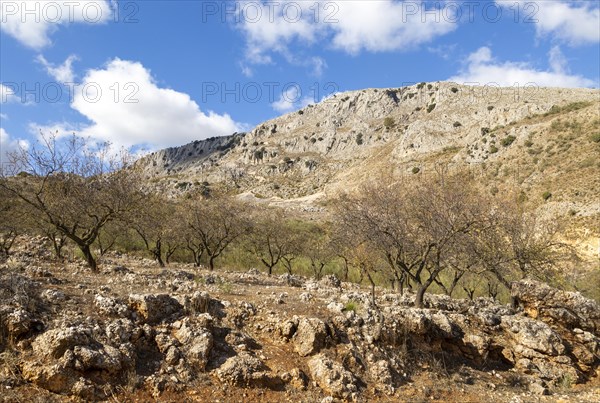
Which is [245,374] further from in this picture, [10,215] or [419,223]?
[10,215]

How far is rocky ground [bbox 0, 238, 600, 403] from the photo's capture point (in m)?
8.33

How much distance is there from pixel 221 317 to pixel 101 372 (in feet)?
11.9

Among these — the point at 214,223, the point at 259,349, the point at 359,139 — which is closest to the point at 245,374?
the point at 259,349

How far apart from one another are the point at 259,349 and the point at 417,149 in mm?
91566

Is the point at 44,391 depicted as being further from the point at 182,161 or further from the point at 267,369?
the point at 182,161

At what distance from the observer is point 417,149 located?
9488 centimetres

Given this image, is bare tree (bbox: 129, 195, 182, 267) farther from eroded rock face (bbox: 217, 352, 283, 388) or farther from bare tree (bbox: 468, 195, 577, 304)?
bare tree (bbox: 468, 195, 577, 304)

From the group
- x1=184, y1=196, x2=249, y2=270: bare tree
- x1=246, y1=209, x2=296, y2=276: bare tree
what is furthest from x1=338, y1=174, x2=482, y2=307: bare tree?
x1=246, y1=209, x2=296, y2=276: bare tree

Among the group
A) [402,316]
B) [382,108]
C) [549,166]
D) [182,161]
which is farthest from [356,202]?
[182,161]

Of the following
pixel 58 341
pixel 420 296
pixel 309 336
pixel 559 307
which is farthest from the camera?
pixel 420 296

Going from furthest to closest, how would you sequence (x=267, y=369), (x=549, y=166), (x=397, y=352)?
(x=549, y=166) < (x=397, y=352) < (x=267, y=369)

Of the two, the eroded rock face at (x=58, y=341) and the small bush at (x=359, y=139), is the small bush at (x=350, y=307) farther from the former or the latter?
the small bush at (x=359, y=139)

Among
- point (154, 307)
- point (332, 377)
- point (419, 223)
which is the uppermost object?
point (419, 223)

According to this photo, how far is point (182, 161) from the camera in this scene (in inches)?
6722
